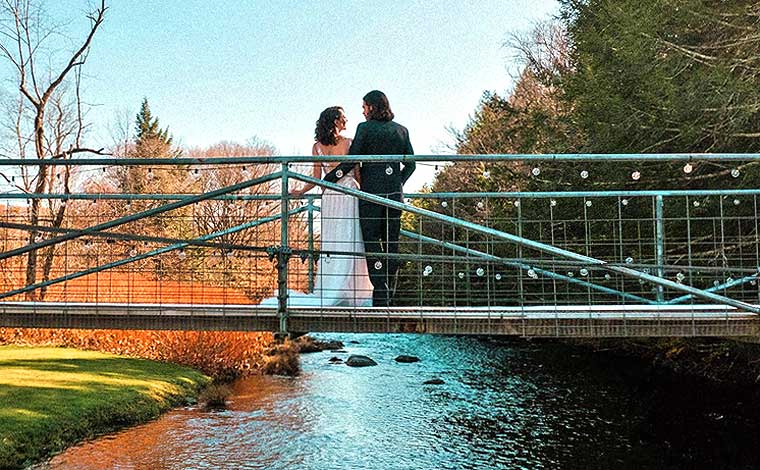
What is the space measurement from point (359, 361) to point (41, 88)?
33.7 feet

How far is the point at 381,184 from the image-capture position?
5.22 metres

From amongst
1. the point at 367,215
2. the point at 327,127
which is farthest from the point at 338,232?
the point at 327,127

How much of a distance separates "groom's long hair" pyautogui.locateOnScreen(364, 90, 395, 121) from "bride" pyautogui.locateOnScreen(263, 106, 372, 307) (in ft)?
1.31

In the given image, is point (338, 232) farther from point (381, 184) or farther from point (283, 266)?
point (283, 266)

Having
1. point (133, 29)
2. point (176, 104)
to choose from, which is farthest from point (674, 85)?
point (176, 104)

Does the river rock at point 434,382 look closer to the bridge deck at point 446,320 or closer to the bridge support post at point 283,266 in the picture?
the bridge deck at point 446,320

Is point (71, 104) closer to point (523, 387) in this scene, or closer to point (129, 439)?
point (129, 439)

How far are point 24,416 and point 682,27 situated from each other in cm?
1051

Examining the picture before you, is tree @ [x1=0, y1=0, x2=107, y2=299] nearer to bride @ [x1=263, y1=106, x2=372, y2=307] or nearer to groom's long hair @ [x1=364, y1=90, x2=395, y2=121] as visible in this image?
bride @ [x1=263, y1=106, x2=372, y2=307]

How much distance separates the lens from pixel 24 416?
962cm

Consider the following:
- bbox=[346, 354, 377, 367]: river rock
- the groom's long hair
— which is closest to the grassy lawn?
bbox=[346, 354, 377, 367]: river rock

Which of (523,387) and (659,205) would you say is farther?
(523,387)

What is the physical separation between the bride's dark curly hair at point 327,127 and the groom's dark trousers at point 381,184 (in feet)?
1.10

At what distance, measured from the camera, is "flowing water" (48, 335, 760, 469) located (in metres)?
9.21
